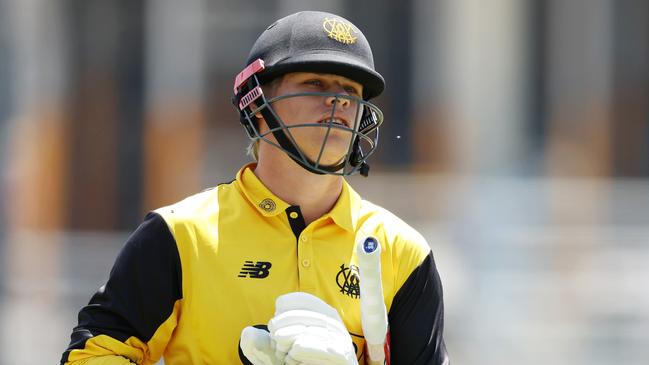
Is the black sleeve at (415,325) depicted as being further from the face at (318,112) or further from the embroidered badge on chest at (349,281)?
the face at (318,112)

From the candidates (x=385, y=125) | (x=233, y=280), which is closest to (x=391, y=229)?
(x=233, y=280)

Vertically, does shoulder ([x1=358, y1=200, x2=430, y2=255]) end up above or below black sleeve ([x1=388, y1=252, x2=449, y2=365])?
above

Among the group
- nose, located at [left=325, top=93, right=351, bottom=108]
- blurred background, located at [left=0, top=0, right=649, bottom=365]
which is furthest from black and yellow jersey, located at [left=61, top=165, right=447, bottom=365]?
blurred background, located at [left=0, top=0, right=649, bottom=365]

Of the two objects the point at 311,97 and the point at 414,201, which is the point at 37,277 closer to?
the point at 414,201

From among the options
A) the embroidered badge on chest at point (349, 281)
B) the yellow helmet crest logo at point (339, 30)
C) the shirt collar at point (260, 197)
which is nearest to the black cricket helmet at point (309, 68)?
the yellow helmet crest logo at point (339, 30)

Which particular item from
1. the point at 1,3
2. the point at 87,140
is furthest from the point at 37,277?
the point at 1,3

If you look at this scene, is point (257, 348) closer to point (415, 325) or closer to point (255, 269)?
point (255, 269)

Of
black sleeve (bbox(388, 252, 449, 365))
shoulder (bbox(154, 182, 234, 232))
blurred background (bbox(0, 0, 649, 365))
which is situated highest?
shoulder (bbox(154, 182, 234, 232))

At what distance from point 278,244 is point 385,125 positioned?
6340 mm

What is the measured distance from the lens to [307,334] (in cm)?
241

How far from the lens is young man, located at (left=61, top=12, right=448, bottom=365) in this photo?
8.63 ft

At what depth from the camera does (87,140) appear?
9352 mm

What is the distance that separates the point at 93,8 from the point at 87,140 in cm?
100

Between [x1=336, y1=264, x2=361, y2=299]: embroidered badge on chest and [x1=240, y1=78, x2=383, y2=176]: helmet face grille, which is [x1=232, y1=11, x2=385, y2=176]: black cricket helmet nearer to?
[x1=240, y1=78, x2=383, y2=176]: helmet face grille
